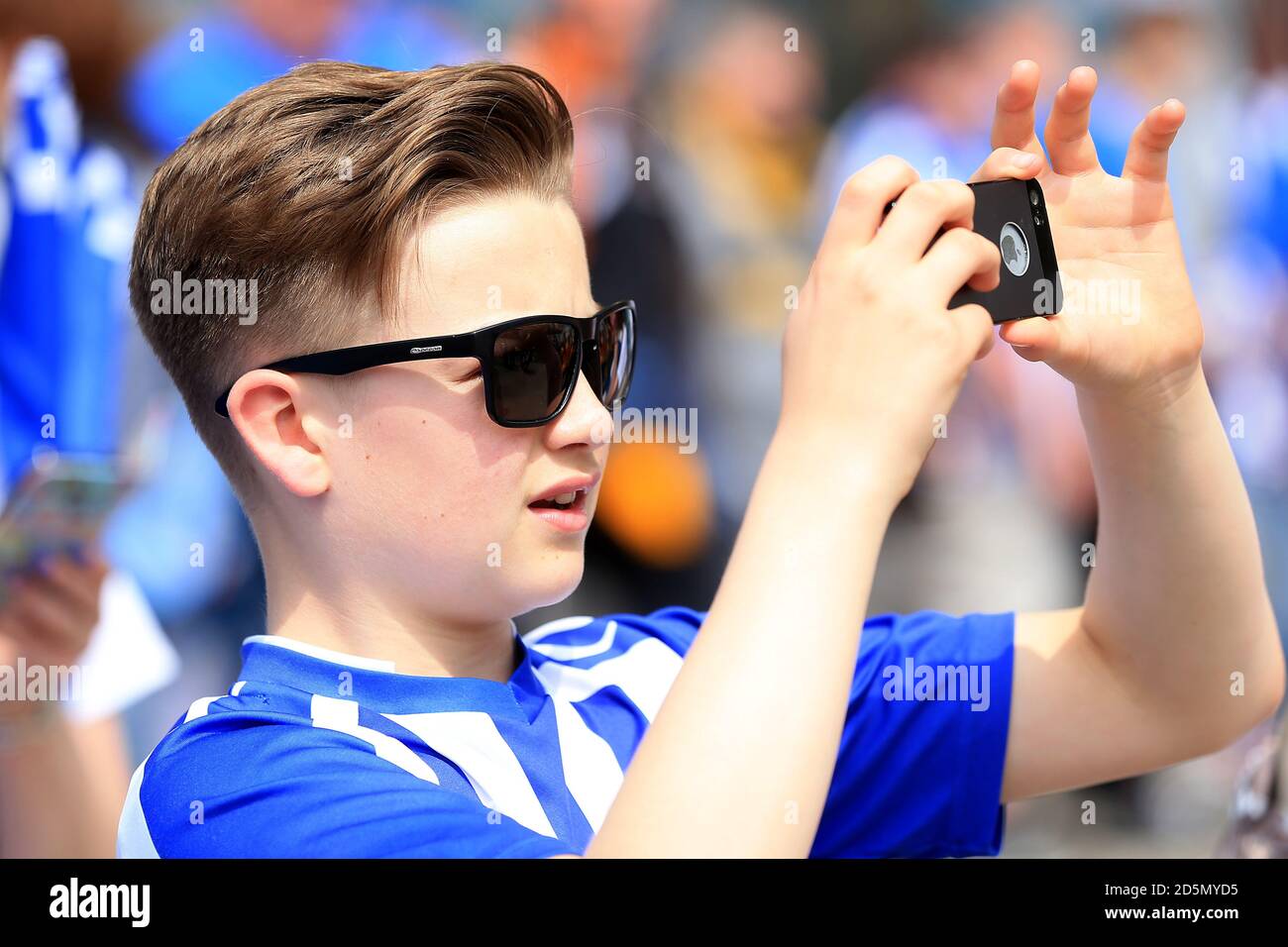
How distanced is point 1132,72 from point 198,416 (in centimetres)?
325

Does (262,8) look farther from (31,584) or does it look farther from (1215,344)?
(1215,344)

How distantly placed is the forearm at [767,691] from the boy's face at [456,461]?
335 millimetres

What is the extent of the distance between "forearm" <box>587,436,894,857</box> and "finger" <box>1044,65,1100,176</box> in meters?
0.59

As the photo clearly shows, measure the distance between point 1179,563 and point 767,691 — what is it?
2.19 ft

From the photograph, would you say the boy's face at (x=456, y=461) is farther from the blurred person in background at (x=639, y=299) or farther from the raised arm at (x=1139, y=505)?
the blurred person in background at (x=639, y=299)

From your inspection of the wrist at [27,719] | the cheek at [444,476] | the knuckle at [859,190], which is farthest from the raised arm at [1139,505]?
the wrist at [27,719]

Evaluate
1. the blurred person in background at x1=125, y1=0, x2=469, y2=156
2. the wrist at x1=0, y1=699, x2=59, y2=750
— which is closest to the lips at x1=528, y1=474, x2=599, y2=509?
the wrist at x1=0, y1=699, x2=59, y2=750

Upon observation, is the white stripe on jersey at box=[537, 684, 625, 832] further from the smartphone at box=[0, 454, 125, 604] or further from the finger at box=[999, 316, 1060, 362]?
the smartphone at box=[0, 454, 125, 604]

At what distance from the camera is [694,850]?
98cm

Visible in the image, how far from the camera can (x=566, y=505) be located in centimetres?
140

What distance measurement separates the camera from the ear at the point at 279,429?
4.43 ft

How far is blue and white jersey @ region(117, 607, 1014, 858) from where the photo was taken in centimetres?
113

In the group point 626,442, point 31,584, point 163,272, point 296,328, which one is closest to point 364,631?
point 296,328

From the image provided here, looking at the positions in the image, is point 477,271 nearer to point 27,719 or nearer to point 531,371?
point 531,371
